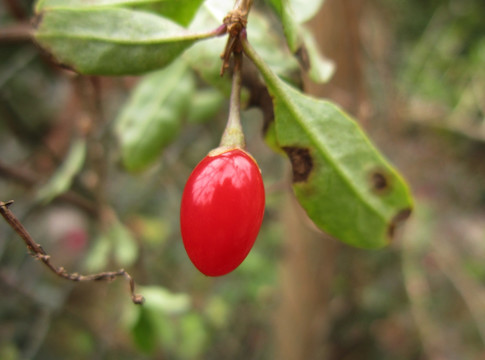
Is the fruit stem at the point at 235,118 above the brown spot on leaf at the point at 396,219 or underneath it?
above

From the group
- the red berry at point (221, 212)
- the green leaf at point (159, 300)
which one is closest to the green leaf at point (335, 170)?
the red berry at point (221, 212)

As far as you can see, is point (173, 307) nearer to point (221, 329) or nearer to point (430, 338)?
point (221, 329)

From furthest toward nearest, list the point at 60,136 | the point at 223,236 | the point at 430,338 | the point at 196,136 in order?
the point at 430,338 → the point at 196,136 → the point at 60,136 → the point at 223,236

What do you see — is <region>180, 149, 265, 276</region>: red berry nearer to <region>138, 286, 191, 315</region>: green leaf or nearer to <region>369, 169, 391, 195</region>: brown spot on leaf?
<region>369, 169, 391, 195</region>: brown spot on leaf

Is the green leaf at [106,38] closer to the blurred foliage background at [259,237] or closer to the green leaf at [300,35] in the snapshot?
the green leaf at [300,35]

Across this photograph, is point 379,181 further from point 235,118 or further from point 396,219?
point 235,118

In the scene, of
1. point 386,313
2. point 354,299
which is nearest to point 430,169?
point 386,313

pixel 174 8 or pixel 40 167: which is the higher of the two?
pixel 174 8
